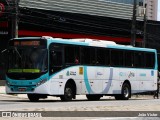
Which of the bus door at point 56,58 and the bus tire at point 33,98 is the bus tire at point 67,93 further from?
the bus tire at point 33,98

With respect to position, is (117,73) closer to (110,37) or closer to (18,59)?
(18,59)

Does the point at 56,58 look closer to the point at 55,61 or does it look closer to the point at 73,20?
the point at 55,61

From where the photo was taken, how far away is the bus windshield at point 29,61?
2541 cm

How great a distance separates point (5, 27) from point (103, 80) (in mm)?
19721

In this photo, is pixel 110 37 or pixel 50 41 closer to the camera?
pixel 50 41

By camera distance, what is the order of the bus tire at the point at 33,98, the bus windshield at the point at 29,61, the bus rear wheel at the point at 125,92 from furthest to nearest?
the bus rear wheel at the point at 125,92, the bus tire at the point at 33,98, the bus windshield at the point at 29,61

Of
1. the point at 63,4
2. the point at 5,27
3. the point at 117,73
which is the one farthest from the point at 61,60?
the point at 63,4

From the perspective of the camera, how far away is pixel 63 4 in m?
54.0

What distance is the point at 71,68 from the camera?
26812 millimetres

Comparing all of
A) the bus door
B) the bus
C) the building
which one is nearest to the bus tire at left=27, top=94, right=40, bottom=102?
the bus

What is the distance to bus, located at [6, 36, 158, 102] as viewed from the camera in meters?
25.5

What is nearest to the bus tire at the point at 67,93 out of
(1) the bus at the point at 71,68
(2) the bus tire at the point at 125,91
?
(1) the bus at the point at 71,68

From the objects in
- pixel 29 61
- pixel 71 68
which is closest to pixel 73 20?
pixel 71 68

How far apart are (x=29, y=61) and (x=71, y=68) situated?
2.37m
